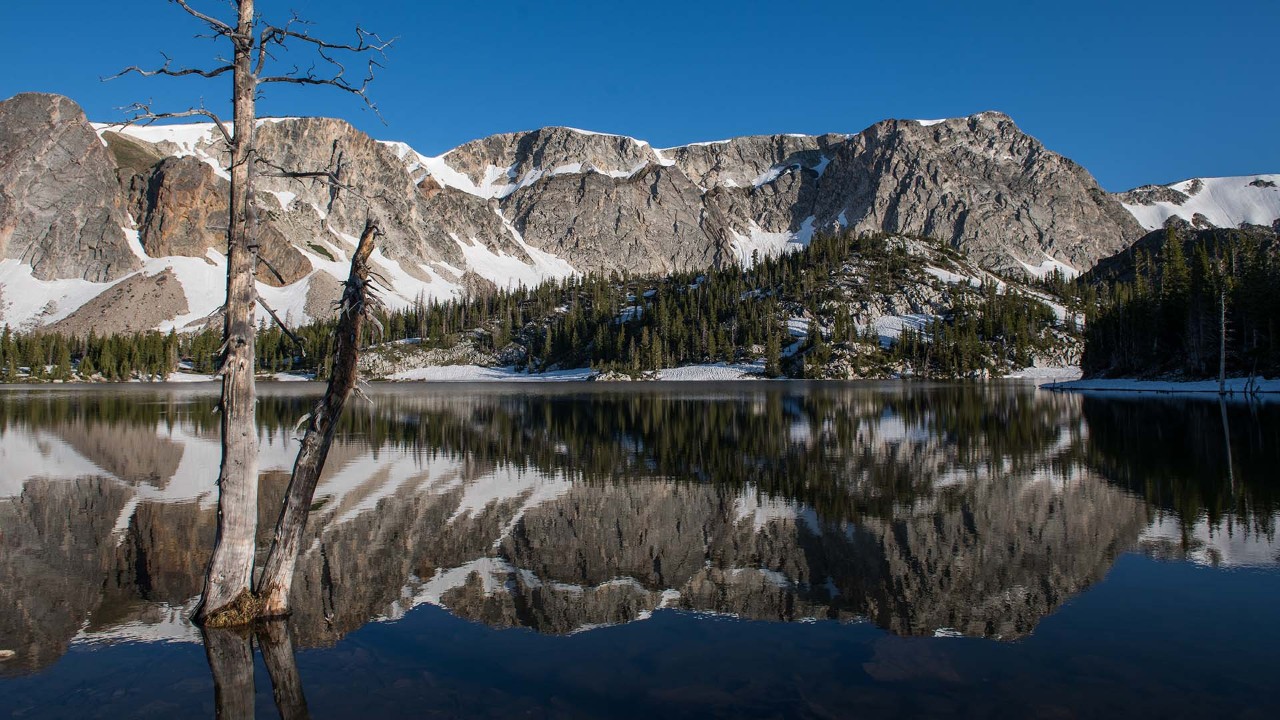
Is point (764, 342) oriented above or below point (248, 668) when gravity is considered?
above

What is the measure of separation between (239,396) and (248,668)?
4112 mm

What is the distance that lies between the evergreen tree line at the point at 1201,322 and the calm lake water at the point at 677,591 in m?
67.5

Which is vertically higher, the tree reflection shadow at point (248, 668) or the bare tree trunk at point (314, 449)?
the bare tree trunk at point (314, 449)

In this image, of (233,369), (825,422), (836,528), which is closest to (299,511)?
(233,369)

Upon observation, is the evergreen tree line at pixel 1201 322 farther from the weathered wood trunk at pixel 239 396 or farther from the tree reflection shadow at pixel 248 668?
the tree reflection shadow at pixel 248 668

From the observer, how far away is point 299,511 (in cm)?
1141

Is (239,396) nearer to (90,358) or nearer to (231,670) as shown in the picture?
(231,670)

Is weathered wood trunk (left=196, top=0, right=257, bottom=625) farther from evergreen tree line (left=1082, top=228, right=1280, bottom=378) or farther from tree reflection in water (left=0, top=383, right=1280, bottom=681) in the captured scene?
evergreen tree line (left=1082, top=228, right=1280, bottom=378)

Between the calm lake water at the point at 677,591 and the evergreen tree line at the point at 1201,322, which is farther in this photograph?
the evergreen tree line at the point at 1201,322

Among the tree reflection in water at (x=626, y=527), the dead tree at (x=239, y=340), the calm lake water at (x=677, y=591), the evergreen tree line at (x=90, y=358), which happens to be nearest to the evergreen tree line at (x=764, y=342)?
the evergreen tree line at (x=90, y=358)

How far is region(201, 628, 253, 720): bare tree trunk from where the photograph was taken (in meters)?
8.24

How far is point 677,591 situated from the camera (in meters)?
12.6

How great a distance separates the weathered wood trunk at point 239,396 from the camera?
1112 cm

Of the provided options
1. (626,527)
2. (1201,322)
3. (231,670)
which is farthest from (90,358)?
(1201,322)
